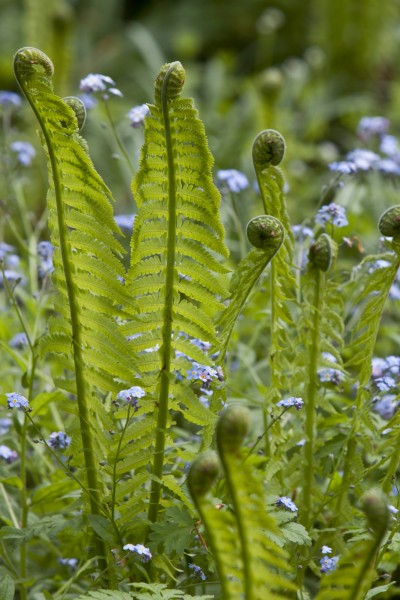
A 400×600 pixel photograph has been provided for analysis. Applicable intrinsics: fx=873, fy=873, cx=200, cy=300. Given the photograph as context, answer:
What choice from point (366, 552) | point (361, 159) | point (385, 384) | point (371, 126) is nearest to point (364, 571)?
point (366, 552)

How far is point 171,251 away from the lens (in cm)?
147

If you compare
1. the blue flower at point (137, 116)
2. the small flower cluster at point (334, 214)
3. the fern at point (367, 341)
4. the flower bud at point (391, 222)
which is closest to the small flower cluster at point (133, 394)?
the fern at point (367, 341)

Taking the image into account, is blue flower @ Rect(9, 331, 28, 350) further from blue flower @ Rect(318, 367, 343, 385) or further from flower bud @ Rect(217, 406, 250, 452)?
flower bud @ Rect(217, 406, 250, 452)

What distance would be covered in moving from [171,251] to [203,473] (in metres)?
0.50

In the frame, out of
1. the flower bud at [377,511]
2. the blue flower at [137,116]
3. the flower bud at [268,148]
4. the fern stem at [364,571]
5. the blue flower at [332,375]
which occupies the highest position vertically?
the blue flower at [137,116]

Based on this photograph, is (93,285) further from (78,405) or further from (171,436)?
(171,436)

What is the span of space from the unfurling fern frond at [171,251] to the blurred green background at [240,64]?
2106 mm

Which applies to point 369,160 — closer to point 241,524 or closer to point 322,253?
point 322,253

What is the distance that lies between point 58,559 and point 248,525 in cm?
75

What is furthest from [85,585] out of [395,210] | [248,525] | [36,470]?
[395,210]

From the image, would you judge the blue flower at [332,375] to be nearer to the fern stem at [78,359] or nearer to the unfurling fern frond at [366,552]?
the fern stem at [78,359]

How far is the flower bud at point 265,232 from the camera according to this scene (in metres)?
1.40

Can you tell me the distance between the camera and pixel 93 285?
4.84 ft

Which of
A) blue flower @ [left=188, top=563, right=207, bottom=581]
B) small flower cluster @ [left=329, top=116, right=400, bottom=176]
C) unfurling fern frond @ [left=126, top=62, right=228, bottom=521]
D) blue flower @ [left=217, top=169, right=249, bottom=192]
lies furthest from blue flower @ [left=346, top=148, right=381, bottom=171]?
blue flower @ [left=188, top=563, right=207, bottom=581]
